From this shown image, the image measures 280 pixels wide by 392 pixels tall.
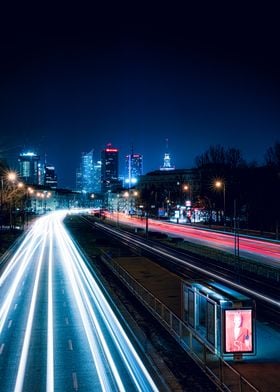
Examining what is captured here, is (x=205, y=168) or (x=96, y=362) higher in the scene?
(x=205, y=168)

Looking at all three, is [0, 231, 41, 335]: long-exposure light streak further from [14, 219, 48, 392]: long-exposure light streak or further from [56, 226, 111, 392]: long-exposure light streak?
[56, 226, 111, 392]: long-exposure light streak

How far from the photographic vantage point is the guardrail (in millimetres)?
16109

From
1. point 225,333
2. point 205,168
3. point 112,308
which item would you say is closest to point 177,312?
point 112,308

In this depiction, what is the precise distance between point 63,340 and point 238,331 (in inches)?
311

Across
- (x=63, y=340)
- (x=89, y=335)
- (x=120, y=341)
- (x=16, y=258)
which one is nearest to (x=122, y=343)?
(x=120, y=341)

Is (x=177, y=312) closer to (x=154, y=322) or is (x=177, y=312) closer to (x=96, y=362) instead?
(x=154, y=322)

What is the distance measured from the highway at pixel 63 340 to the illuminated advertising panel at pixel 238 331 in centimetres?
300

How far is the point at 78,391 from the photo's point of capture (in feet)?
55.4

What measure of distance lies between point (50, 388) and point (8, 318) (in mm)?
11711

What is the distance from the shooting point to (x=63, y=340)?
23391 millimetres

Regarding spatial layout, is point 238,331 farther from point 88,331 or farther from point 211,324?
point 88,331

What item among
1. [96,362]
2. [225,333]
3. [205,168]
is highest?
[205,168]

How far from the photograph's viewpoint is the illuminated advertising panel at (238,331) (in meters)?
19.0

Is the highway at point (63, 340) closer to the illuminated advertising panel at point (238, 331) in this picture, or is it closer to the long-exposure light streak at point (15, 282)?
the long-exposure light streak at point (15, 282)
